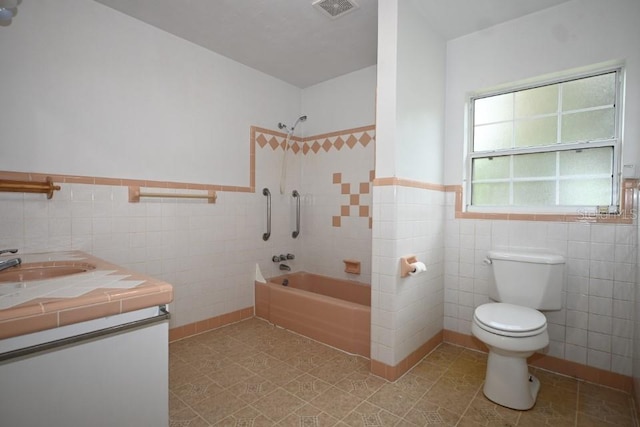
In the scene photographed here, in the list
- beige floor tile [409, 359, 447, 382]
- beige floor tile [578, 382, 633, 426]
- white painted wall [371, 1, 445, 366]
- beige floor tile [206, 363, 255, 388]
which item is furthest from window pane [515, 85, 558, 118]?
beige floor tile [206, 363, 255, 388]

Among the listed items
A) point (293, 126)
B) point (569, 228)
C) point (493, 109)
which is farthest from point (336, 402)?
point (293, 126)

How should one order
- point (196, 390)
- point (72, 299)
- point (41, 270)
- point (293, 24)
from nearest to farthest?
point (72, 299), point (41, 270), point (196, 390), point (293, 24)

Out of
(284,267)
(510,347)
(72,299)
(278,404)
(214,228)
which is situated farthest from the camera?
(284,267)

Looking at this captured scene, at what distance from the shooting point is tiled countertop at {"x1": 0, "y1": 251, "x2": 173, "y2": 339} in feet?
2.73

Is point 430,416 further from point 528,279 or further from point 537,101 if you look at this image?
point 537,101

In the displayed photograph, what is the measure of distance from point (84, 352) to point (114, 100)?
1916mm

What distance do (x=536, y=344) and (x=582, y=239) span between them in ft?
2.73

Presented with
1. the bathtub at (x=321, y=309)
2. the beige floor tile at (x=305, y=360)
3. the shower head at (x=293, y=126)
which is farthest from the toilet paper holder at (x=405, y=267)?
the shower head at (x=293, y=126)

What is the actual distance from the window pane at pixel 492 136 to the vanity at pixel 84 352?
2443mm

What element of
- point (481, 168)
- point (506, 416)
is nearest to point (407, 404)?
point (506, 416)

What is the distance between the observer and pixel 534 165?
227 centimetres

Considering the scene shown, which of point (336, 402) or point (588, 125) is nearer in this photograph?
point (336, 402)

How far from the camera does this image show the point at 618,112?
1973 mm

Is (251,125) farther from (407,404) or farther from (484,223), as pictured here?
(407,404)
